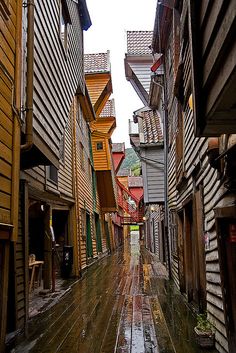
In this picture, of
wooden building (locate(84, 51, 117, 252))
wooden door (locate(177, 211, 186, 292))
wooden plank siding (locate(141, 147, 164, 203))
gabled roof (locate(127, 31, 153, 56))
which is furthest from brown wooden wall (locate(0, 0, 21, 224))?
wooden building (locate(84, 51, 117, 252))

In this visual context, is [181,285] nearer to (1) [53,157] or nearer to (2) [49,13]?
(1) [53,157]

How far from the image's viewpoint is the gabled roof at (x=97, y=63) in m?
17.4

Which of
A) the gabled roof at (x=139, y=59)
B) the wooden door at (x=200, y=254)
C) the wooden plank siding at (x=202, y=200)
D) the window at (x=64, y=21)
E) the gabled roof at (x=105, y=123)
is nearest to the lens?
the wooden plank siding at (x=202, y=200)

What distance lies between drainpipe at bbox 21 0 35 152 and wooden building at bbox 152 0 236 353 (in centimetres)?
194

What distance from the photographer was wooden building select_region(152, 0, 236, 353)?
90.7 inches

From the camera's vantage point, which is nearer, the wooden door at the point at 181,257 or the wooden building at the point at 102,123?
the wooden door at the point at 181,257

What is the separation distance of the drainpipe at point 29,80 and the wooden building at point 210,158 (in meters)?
1.94

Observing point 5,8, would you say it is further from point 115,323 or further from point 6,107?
point 115,323

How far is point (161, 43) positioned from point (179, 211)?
5154 millimetres

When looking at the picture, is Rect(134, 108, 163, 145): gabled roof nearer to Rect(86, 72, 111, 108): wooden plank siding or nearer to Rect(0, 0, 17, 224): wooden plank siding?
Rect(86, 72, 111, 108): wooden plank siding

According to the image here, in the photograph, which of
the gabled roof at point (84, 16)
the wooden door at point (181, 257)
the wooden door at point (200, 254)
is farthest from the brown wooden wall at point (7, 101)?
the gabled roof at point (84, 16)

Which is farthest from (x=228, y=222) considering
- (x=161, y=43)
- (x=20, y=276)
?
(x=161, y=43)

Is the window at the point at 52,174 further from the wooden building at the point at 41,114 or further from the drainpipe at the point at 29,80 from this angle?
the drainpipe at the point at 29,80

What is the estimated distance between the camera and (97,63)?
58.2ft
